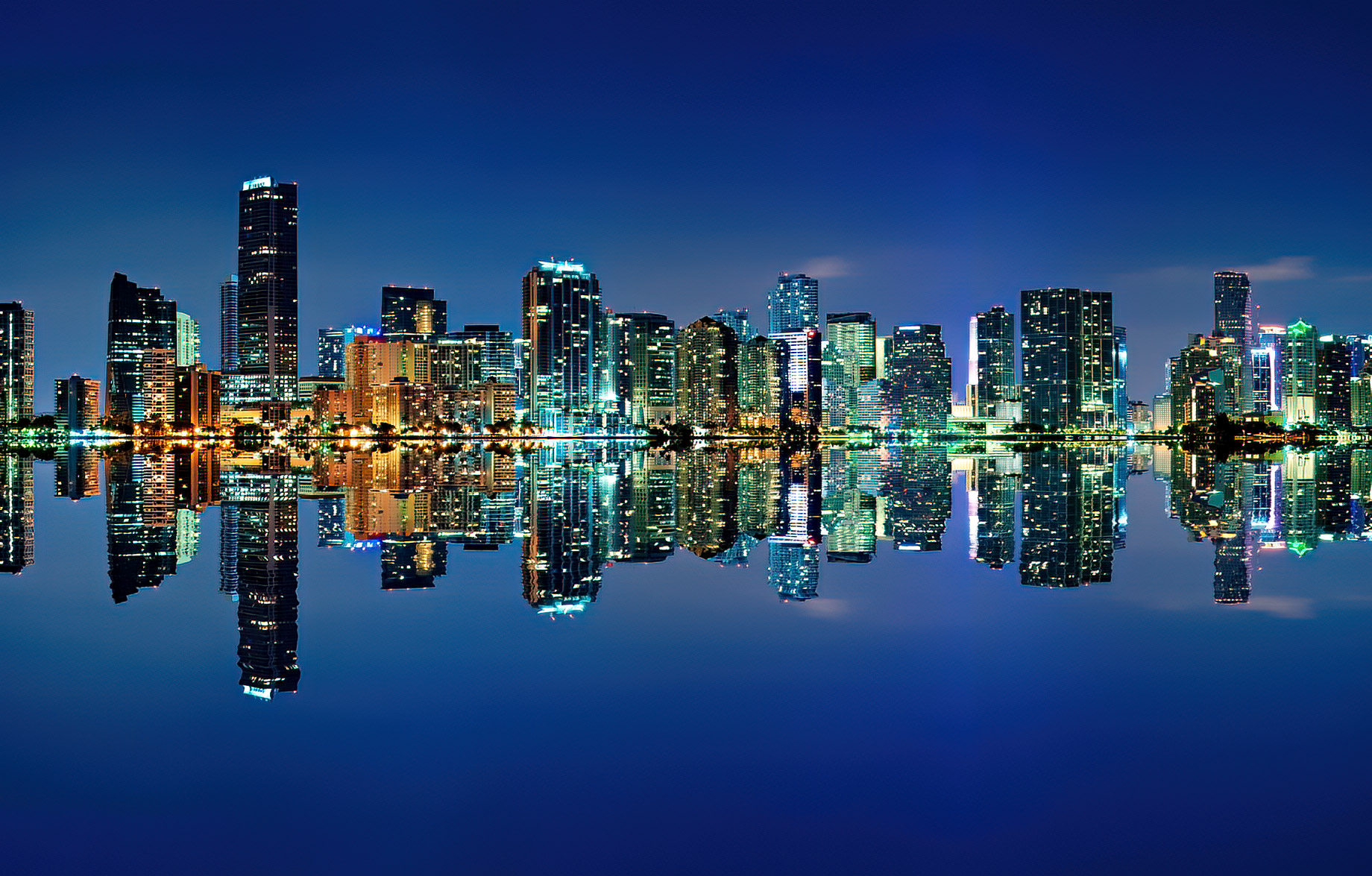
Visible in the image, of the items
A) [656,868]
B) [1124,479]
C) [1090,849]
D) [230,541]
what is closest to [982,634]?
[1090,849]

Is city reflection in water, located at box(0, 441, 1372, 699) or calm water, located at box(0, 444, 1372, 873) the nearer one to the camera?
calm water, located at box(0, 444, 1372, 873)

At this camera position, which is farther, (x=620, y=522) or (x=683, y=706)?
(x=620, y=522)

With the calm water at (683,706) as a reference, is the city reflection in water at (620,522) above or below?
above

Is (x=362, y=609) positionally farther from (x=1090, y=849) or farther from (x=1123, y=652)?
(x=1090, y=849)

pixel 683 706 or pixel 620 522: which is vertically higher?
pixel 620 522

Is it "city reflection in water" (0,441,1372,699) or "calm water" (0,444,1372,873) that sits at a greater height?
"city reflection in water" (0,441,1372,699)
